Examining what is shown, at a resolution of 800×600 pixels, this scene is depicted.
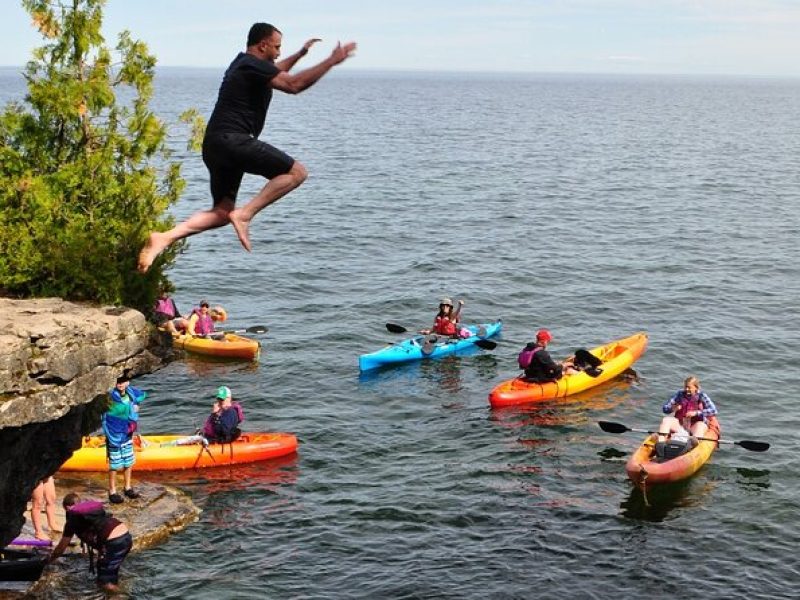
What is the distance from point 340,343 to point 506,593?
52.6 ft

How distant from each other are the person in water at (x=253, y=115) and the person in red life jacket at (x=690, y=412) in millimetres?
15795

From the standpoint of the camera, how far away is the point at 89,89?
1172cm

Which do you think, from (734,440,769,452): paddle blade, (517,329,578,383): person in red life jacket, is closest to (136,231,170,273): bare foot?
(734,440,769,452): paddle blade

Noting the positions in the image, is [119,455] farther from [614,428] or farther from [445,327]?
[445,327]

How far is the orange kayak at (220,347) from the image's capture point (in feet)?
95.5

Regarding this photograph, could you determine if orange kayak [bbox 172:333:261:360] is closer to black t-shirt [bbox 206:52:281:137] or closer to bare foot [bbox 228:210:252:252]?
bare foot [bbox 228:210:252:252]

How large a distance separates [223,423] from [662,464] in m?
8.86

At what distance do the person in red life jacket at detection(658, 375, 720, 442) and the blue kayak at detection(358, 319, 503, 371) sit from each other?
8.86m

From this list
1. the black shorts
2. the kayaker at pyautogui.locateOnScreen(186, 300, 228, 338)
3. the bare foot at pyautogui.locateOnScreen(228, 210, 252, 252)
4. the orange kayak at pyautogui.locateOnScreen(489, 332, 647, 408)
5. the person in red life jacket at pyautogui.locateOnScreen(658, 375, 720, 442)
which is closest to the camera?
the black shorts

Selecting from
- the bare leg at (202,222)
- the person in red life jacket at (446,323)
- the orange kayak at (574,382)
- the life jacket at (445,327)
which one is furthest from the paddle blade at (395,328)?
the bare leg at (202,222)

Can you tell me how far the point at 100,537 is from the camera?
15219 mm

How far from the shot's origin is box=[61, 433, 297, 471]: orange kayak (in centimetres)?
2039

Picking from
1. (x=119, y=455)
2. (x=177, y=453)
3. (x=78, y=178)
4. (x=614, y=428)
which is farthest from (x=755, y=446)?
(x=78, y=178)

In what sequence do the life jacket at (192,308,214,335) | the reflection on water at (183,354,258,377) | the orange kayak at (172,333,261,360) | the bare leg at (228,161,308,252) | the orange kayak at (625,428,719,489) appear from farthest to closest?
the life jacket at (192,308,214,335) < the orange kayak at (172,333,261,360) < the reflection on water at (183,354,258,377) < the orange kayak at (625,428,719,489) < the bare leg at (228,161,308,252)
